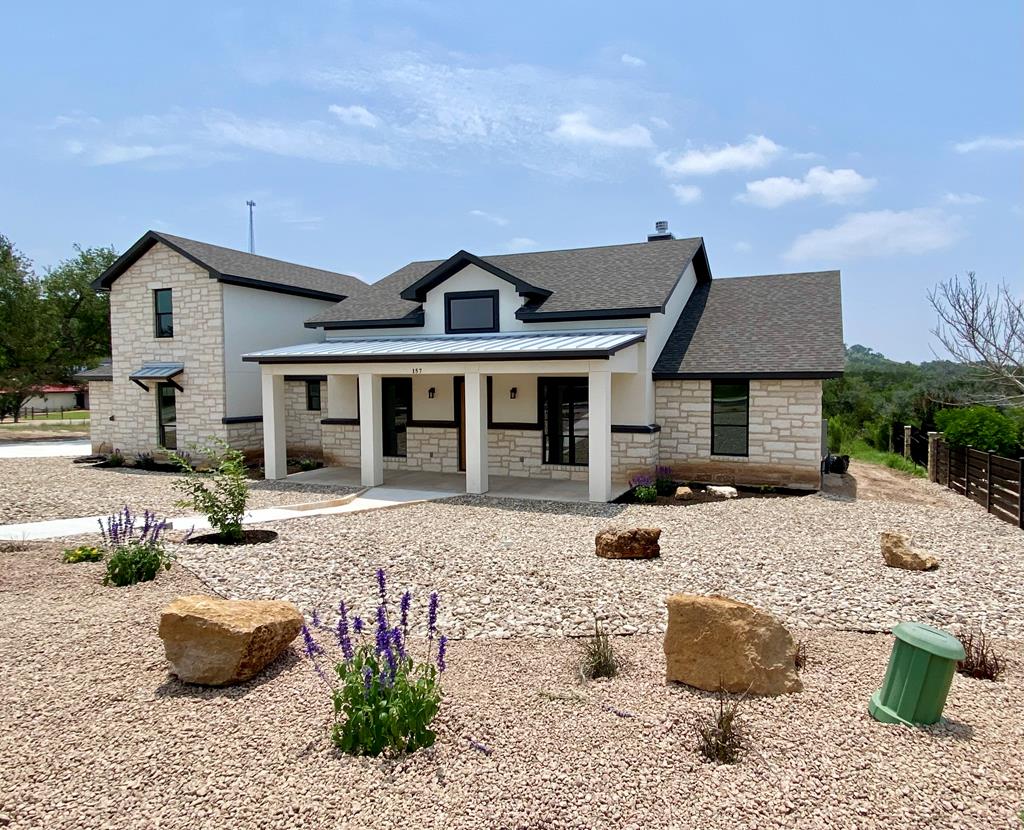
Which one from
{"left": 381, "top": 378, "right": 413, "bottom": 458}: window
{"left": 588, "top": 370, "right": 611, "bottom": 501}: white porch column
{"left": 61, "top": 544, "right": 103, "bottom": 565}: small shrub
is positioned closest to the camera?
{"left": 61, "top": 544, "right": 103, "bottom": 565}: small shrub

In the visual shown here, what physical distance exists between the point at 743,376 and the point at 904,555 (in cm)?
682

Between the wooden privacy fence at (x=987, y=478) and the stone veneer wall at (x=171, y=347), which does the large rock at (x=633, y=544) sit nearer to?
the wooden privacy fence at (x=987, y=478)

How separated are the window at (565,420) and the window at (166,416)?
39.4ft

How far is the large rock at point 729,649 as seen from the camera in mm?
4668

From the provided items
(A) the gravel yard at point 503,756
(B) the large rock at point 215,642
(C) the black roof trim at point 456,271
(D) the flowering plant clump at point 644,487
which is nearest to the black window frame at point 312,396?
(C) the black roof trim at point 456,271

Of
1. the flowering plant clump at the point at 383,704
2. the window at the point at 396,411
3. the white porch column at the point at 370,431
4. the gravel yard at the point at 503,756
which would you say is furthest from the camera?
the window at the point at 396,411

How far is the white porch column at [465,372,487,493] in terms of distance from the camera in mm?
13922

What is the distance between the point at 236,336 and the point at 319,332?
288cm

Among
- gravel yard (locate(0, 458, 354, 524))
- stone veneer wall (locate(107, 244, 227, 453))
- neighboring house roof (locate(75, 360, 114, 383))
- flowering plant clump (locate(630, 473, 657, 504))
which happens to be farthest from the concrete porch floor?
neighboring house roof (locate(75, 360, 114, 383))

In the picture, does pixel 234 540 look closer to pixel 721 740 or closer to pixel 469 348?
pixel 469 348

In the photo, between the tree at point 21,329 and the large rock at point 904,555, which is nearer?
the large rock at point 904,555

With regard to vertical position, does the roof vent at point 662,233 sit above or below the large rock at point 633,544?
above

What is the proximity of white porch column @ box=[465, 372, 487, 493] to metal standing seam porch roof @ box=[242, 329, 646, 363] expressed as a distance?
69 centimetres

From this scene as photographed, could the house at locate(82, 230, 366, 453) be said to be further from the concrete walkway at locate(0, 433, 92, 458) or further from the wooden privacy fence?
the wooden privacy fence
